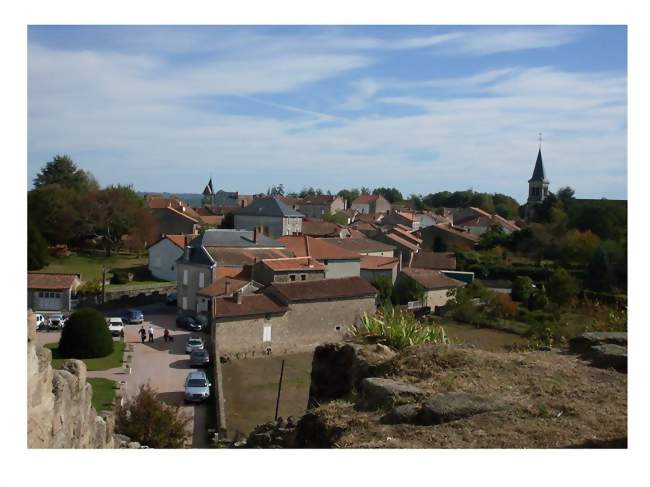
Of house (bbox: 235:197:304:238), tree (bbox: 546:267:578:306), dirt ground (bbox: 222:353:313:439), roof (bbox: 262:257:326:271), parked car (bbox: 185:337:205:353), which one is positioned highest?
house (bbox: 235:197:304:238)

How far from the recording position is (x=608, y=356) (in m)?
6.13

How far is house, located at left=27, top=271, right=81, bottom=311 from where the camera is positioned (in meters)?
25.9

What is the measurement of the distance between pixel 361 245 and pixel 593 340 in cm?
2970

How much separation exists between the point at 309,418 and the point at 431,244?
4179cm

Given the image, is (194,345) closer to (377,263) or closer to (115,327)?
(115,327)

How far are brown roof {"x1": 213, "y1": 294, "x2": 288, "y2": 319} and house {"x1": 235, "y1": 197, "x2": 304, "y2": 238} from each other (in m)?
21.6

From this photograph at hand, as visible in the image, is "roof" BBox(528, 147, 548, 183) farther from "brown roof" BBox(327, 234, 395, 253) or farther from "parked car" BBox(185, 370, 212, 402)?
"parked car" BBox(185, 370, 212, 402)

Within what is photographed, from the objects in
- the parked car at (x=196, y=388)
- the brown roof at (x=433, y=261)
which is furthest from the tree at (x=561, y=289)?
the parked car at (x=196, y=388)

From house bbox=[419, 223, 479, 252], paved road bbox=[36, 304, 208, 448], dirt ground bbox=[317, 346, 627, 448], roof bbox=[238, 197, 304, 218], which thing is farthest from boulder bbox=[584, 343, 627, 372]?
house bbox=[419, 223, 479, 252]

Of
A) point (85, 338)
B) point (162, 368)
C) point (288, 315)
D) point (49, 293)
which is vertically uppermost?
point (49, 293)

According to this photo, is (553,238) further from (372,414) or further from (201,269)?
(372,414)

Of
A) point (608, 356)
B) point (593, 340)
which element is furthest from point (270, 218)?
point (608, 356)

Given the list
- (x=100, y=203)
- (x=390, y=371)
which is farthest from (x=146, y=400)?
(x=100, y=203)
